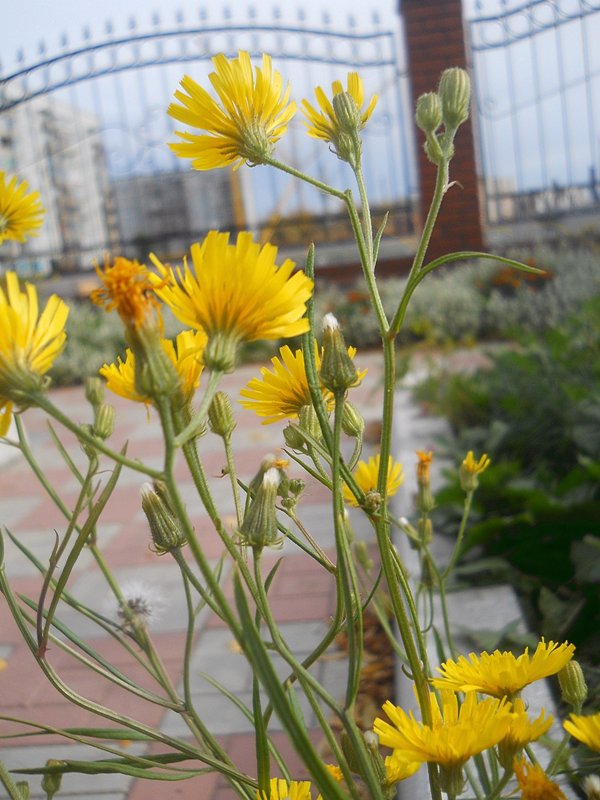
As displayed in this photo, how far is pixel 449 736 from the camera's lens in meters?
0.51

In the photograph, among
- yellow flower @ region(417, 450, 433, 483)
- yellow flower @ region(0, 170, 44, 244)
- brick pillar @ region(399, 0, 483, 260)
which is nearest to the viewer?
yellow flower @ region(0, 170, 44, 244)

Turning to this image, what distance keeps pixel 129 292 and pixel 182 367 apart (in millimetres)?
99

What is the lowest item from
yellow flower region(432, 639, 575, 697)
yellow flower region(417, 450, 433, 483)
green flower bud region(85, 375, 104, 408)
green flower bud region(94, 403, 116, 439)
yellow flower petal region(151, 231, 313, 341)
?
yellow flower region(432, 639, 575, 697)

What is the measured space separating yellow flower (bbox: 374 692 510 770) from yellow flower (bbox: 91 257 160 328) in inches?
10.4

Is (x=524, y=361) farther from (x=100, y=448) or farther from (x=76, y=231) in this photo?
(x=76, y=231)

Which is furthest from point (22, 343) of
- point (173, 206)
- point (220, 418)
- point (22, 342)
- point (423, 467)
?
point (173, 206)

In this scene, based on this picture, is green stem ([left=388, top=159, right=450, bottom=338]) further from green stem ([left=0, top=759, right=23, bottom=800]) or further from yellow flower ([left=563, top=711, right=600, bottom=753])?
green stem ([left=0, top=759, right=23, bottom=800])

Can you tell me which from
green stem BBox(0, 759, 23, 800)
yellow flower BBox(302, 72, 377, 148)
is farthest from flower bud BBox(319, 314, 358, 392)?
green stem BBox(0, 759, 23, 800)

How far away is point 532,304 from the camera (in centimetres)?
644

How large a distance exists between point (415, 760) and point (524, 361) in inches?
107

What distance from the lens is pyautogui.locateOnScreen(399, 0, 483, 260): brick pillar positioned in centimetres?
780

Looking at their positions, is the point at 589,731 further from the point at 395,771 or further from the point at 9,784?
the point at 9,784

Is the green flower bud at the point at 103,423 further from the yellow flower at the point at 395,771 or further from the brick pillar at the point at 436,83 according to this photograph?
the brick pillar at the point at 436,83

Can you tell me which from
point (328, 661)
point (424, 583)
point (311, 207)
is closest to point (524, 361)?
point (328, 661)
